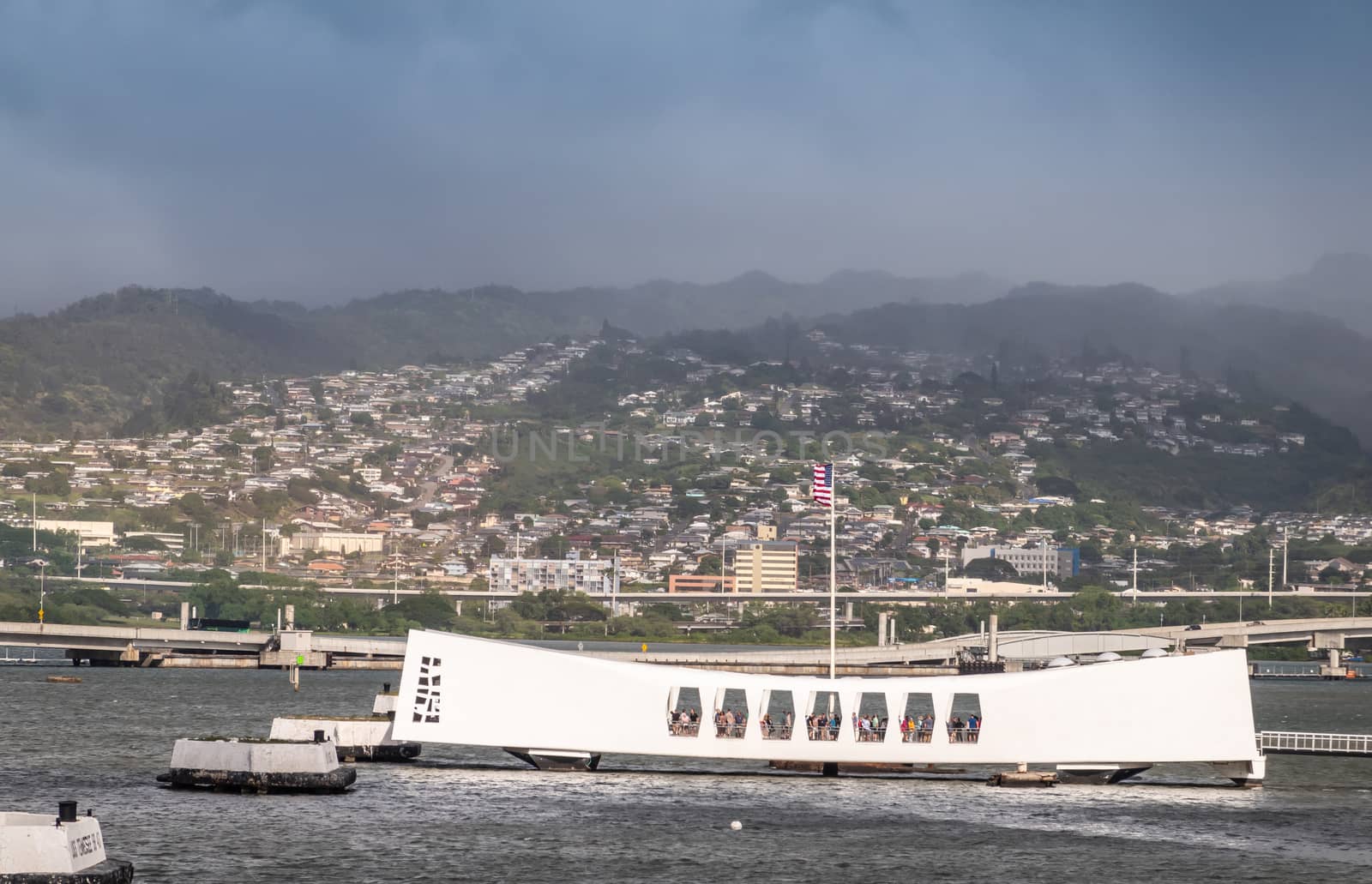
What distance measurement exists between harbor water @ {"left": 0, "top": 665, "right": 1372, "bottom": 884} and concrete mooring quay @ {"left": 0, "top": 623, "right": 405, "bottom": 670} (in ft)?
266

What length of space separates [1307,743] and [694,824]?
30776mm

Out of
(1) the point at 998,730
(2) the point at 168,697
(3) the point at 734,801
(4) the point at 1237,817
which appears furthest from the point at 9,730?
(4) the point at 1237,817

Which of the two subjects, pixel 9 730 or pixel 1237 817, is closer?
pixel 1237 817

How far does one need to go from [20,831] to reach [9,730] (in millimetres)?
48737

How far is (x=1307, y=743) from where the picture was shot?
68438 mm

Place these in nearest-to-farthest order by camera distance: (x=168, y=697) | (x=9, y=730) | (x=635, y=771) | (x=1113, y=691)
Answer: (x=1113, y=691), (x=635, y=771), (x=9, y=730), (x=168, y=697)

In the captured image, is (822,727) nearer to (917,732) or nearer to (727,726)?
(917,732)

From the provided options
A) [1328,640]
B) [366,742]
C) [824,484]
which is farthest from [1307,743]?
[1328,640]

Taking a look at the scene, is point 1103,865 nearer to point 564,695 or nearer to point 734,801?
point 734,801

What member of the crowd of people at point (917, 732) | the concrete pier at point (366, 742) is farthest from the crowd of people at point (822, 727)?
the concrete pier at point (366, 742)

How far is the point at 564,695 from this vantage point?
5281 cm

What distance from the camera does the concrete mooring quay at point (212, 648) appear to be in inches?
5689

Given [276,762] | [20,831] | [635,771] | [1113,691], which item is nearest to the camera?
[20,831]

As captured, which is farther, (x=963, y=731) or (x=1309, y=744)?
(x=1309, y=744)
